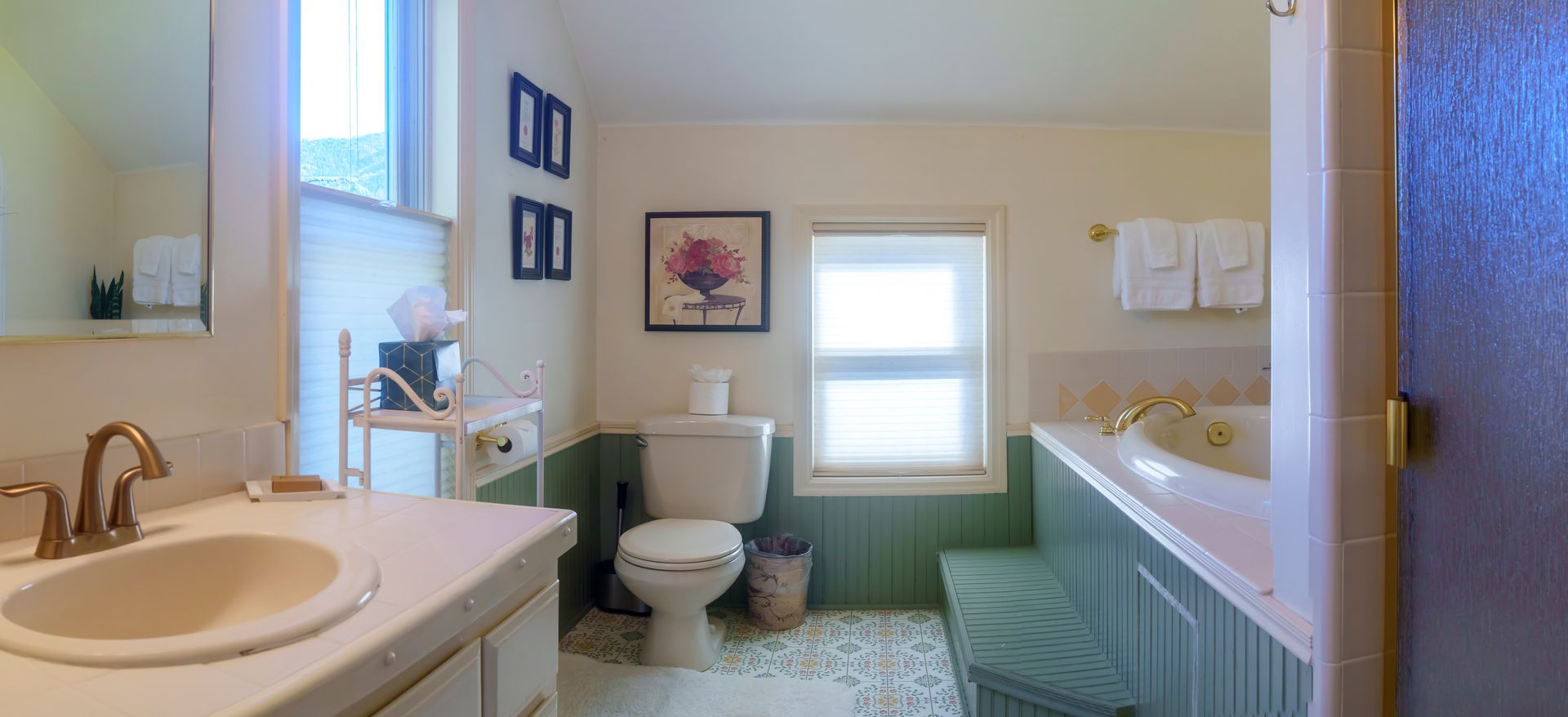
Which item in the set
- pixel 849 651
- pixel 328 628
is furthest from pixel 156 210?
pixel 849 651

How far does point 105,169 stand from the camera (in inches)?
40.3

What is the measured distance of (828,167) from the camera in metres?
2.76

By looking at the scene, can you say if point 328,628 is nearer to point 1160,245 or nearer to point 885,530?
point 885,530

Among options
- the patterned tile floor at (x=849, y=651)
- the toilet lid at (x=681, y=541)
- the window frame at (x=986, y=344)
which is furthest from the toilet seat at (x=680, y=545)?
the window frame at (x=986, y=344)

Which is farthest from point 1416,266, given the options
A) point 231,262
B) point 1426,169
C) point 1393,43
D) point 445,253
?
point 445,253

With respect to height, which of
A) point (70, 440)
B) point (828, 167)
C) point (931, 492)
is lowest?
point (931, 492)

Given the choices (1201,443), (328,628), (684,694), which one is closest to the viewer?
(328,628)

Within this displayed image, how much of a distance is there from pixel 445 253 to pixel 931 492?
190 centimetres

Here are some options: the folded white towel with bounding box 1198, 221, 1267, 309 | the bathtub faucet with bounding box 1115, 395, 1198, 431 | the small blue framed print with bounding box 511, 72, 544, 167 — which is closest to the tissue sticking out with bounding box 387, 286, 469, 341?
the small blue framed print with bounding box 511, 72, 544, 167

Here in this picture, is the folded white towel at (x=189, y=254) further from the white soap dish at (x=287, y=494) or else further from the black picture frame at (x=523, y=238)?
the black picture frame at (x=523, y=238)

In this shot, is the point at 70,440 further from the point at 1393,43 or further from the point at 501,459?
the point at 1393,43

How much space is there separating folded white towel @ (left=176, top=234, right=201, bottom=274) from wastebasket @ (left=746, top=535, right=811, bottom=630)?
1.89 meters

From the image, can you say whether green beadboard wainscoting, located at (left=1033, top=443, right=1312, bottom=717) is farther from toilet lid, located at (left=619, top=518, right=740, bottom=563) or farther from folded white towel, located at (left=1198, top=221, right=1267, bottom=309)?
toilet lid, located at (left=619, top=518, right=740, bottom=563)

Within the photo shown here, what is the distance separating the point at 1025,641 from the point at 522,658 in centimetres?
140
